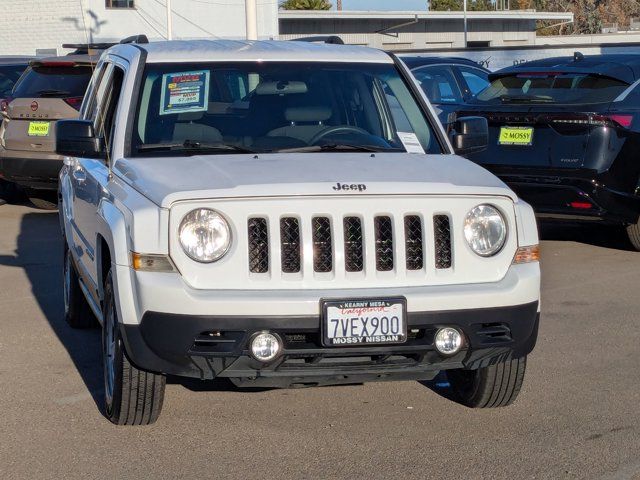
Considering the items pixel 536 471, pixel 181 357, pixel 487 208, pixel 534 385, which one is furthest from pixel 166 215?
pixel 534 385

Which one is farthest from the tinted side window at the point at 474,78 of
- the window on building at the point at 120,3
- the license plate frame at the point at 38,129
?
the window on building at the point at 120,3

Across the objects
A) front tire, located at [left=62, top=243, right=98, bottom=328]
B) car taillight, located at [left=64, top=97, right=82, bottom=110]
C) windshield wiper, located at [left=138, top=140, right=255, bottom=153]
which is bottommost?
front tire, located at [left=62, top=243, right=98, bottom=328]

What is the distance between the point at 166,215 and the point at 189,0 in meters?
38.9

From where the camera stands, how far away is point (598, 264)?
10.2 m

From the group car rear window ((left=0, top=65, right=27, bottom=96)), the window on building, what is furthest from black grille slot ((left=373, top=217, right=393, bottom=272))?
the window on building

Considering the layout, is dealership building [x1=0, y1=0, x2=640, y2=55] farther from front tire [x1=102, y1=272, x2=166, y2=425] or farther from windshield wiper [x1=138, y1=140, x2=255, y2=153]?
front tire [x1=102, y1=272, x2=166, y2=425]

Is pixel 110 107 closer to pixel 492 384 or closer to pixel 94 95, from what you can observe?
pixel 94 95

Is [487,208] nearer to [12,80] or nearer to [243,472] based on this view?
[243,472]

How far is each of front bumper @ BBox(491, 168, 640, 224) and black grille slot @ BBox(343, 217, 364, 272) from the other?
5.34 m

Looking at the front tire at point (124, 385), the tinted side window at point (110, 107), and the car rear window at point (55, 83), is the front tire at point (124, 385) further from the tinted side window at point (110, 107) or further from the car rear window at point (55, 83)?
the car rear window at point (55, 83)

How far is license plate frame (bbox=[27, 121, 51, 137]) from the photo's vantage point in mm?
12938

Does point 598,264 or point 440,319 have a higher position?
point 440,319

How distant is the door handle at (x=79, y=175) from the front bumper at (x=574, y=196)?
4.52 metres

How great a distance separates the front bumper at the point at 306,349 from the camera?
488 centimetres
